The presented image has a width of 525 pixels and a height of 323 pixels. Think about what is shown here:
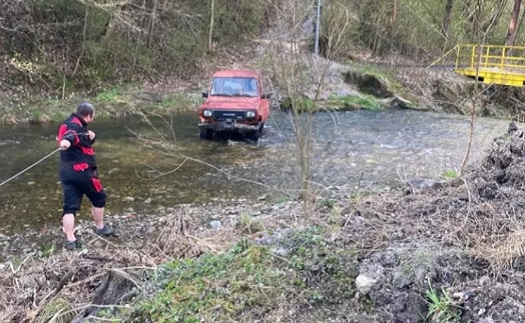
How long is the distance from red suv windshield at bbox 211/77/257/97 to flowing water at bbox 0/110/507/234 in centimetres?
136

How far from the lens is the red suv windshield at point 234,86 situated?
14.1 m

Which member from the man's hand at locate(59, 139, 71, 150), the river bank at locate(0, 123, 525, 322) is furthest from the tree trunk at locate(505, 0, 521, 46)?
the man's hand at locate(59, 139, 71, 150)

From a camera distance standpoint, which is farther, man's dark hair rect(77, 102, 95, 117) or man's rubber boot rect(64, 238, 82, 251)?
man's dark hair rect(77, 102, 95, 117)

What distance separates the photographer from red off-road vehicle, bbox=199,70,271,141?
43.2ft

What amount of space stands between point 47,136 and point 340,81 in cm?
1410

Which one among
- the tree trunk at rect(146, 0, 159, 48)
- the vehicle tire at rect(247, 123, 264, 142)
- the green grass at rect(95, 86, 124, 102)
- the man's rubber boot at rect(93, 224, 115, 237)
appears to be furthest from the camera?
the tree trunk at rect(146, 0, 159, 48)

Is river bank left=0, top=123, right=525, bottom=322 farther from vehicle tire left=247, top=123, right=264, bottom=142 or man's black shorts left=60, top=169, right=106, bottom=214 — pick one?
vehicle tire left=247, top=123, right=264, bottom=142

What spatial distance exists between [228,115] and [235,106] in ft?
1.07

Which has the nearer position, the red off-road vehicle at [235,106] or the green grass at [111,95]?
the red off-road vehicle at [235,106]

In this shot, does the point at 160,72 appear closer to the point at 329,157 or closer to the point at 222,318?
the point at 329,157

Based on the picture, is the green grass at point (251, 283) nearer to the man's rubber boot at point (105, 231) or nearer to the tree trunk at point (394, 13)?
the man's rubber boot at point (105, 231)

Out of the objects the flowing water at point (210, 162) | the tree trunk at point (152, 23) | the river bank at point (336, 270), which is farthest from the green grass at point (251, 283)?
the tree trunk at point (152, 23)

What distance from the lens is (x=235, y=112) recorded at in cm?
1314

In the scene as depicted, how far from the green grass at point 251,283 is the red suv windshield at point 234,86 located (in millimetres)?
10206
